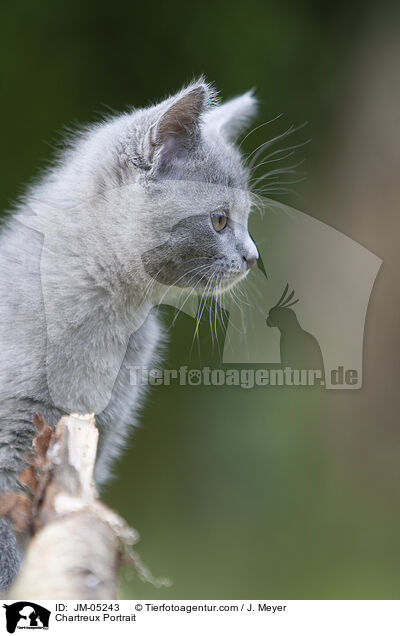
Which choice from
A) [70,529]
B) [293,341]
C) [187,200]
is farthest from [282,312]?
[70,529]

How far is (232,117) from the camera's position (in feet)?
5.51

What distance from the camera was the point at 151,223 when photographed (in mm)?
1372

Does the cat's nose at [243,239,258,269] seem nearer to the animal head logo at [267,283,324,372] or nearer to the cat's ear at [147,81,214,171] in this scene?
the cat's ear at [147,81,214,171]

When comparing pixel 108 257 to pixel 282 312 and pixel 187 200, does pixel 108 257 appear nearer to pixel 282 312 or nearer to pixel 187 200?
pixel 187 200

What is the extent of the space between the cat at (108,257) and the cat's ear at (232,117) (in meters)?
0.16
